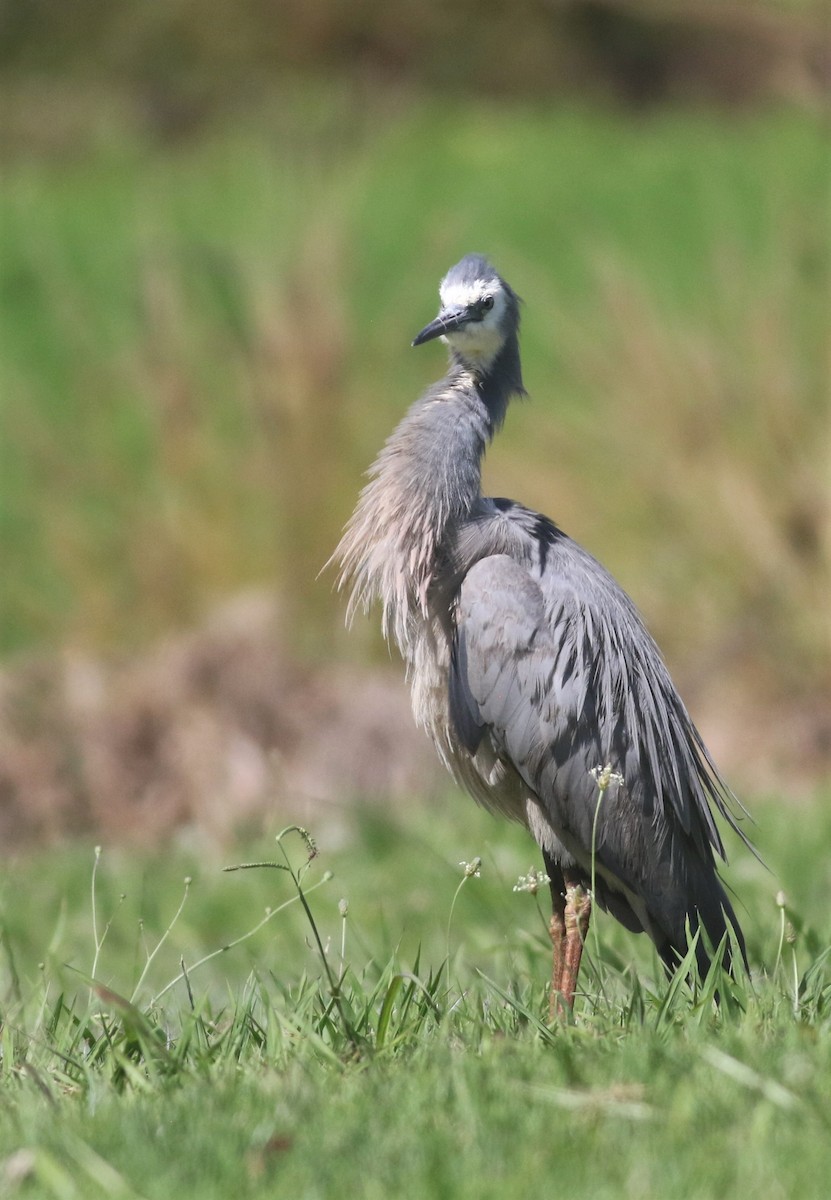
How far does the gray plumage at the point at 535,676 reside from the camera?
4.93 meters

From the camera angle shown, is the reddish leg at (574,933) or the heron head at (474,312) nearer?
the reddish leg at (574,933)

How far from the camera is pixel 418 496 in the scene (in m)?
5.05

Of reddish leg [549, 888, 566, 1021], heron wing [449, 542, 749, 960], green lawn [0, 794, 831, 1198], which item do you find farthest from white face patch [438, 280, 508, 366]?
green lawn [0, 794, 831, 1198]

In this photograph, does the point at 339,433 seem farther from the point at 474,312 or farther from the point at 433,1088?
the point at 433,1088

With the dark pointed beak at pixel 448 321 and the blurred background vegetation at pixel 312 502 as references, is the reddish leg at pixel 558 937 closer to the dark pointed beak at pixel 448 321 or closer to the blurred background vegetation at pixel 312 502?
the dark pointed beak at pixel 448 321

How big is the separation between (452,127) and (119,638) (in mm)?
20104

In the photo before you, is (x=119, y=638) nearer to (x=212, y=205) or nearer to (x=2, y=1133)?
(x=2, y=1133)

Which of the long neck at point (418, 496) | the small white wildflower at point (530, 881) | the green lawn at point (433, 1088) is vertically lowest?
the green lawn at point (433, 1088)

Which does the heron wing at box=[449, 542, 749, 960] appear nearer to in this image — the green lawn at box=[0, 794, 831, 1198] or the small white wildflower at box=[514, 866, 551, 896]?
the green lawn at box=[0, 794, 831, 1198]

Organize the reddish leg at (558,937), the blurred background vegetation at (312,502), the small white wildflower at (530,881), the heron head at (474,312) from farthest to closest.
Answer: the blurred background vegetation at (312,502), the heron head at (474,312), the reddish leg at (558,937), the small white wildflower at (530,881)

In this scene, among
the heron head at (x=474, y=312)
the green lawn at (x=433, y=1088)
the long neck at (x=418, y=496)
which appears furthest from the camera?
the heron head at (x=474, y=312)

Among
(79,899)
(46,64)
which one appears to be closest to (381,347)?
(79,899)

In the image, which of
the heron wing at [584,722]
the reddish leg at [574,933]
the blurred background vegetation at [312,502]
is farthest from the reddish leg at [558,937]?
the blurred background vegetation at [312,502]

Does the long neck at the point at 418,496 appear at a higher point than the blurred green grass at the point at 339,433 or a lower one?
lower
